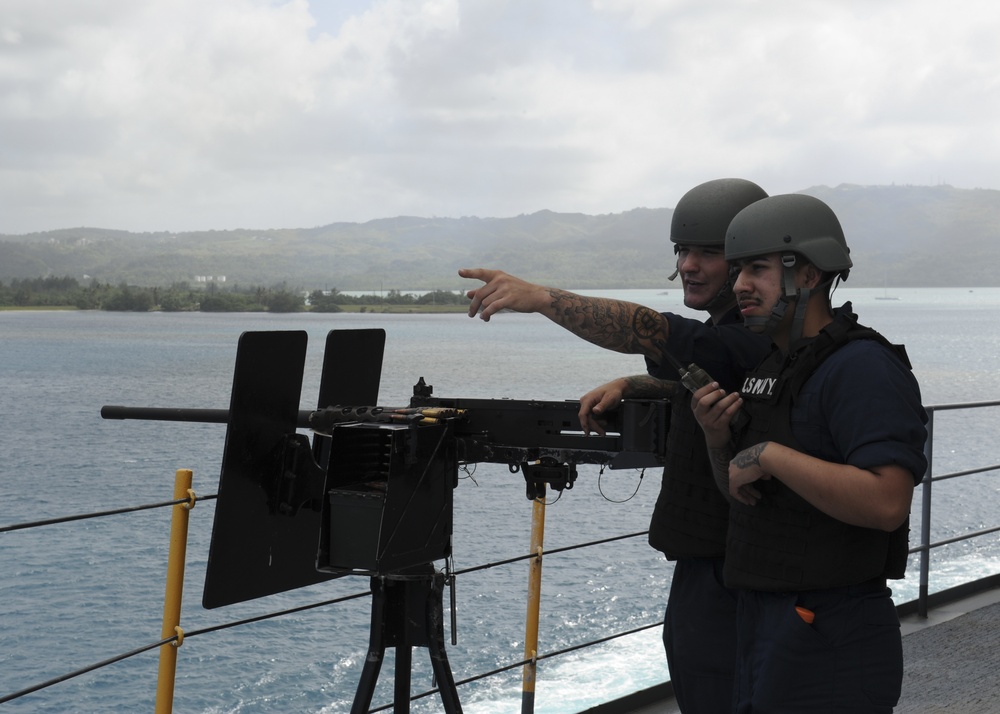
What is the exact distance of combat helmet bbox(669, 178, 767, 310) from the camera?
2436mm

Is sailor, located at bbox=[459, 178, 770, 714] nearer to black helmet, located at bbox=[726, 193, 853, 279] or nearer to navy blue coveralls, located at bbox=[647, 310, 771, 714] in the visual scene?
navy blue coveralls, located at bbox=[647, 310, 771, 714]

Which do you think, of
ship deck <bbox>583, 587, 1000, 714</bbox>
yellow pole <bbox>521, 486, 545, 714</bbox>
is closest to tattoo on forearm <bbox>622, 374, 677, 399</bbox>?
yellow pole <bbox>521, 486, 545, 714</bbox>

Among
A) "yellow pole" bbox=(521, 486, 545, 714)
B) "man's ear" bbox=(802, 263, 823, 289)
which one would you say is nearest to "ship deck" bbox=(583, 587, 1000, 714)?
"yellow pole" bbox=(521, 486, 545, 714)

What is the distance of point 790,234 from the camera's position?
1.99 metres

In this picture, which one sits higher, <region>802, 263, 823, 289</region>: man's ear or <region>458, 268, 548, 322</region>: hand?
<region>802, 263, 823, 289</region>: man's ear

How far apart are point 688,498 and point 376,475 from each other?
66 cm

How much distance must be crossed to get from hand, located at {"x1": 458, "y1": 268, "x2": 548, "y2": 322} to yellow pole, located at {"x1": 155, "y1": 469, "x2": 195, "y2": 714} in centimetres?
81

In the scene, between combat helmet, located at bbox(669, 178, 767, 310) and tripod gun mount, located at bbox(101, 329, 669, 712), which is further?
combat helmet, located at bbox(669, 178, 767, 310)

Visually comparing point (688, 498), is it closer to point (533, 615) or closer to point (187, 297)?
point (533, 615)

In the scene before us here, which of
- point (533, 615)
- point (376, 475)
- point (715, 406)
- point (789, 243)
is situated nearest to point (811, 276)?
point (789, 243)

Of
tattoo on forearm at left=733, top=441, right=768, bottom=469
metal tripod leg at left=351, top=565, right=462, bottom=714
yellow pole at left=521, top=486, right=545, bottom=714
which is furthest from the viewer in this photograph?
yellow pole at left=521, top=486, right=545, bottom=714

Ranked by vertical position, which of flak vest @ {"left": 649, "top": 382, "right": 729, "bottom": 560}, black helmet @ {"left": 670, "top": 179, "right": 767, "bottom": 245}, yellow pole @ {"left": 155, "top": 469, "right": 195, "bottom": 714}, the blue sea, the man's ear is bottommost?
the blue sea

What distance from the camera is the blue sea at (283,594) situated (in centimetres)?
1717

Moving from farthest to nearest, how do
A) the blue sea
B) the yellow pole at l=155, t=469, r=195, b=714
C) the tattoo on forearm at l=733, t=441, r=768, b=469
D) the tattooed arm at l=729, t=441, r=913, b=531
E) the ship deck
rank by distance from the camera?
the blue sea, the ship deck, the yellow pole at l=155, t=469, r=195, b=714, the tattoo on forearm at l=733, t=441, r=768, b=469, the tattooed arm at l=729, t=441, r=913, b=531
